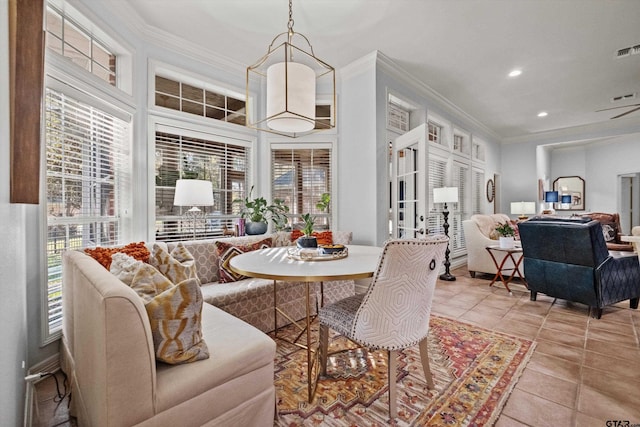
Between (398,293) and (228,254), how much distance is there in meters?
1.79

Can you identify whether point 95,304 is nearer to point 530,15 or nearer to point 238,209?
point 238,209

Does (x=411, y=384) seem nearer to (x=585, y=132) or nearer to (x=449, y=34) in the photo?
(x=449, y=34)

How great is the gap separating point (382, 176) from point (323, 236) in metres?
1.14

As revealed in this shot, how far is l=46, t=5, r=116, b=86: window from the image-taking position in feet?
7.00

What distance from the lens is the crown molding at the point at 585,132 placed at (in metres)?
5.96

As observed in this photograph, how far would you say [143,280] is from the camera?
3.99 ft

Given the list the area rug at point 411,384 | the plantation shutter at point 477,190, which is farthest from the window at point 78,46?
the plantation shutter at point 477,190

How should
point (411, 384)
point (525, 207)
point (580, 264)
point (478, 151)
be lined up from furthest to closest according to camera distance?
1. point (478, 151)
2. point (525, 207)
3. point (580, 264)
4. point (411, 384)

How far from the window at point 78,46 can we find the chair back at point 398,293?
107 inches

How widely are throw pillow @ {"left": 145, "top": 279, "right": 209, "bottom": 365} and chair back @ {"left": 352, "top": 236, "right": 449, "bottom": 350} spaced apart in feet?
2.63

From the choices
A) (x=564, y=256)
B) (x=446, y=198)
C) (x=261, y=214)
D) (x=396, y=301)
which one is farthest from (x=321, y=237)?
(x=564, y=256)

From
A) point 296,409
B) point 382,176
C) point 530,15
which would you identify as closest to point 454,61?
point 530,15

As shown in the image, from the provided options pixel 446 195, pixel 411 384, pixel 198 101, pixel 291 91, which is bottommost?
pixel 411 384

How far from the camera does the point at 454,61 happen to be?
12.1 ft
